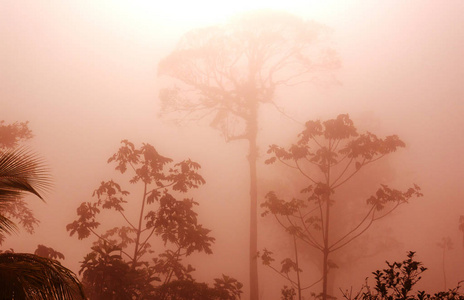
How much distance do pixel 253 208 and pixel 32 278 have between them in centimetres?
936

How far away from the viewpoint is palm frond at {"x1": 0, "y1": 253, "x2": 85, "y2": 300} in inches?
119

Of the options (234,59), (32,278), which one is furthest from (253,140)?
(32,278)

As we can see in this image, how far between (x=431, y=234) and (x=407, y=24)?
145 ft

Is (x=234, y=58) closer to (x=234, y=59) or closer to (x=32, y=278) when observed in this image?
(x=234, y=59)

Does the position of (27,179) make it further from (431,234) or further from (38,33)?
(38,33)

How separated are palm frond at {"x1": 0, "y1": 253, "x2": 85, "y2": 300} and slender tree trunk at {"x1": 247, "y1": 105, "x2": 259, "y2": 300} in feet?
26.0

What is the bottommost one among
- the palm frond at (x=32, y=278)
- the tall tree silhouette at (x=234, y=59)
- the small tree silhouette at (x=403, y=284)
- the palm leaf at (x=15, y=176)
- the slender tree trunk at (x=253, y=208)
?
the palm frond at (x=32, y=278)

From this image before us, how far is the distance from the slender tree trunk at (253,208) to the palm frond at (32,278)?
7.91 m

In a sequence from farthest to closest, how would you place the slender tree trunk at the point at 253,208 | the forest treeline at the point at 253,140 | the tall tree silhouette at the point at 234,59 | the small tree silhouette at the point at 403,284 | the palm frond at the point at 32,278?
the tall tree silhouette at the point at 234,59 → the slender tree trunk at the point at 253,208 → the forest treeline at the point at 253,140 → the small tree silhouette at the point at 403,284 → the palm frond at the point at 32,278

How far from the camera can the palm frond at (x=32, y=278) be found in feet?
9.90

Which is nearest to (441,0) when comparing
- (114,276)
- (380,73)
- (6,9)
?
(380,73)

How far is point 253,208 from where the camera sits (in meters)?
12.1

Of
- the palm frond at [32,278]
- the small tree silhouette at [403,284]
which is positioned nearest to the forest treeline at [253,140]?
the palm frond at [32,278]

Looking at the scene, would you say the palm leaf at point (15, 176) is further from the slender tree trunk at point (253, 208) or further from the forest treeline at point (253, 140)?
the slender tree trunk at point (253, 208)
